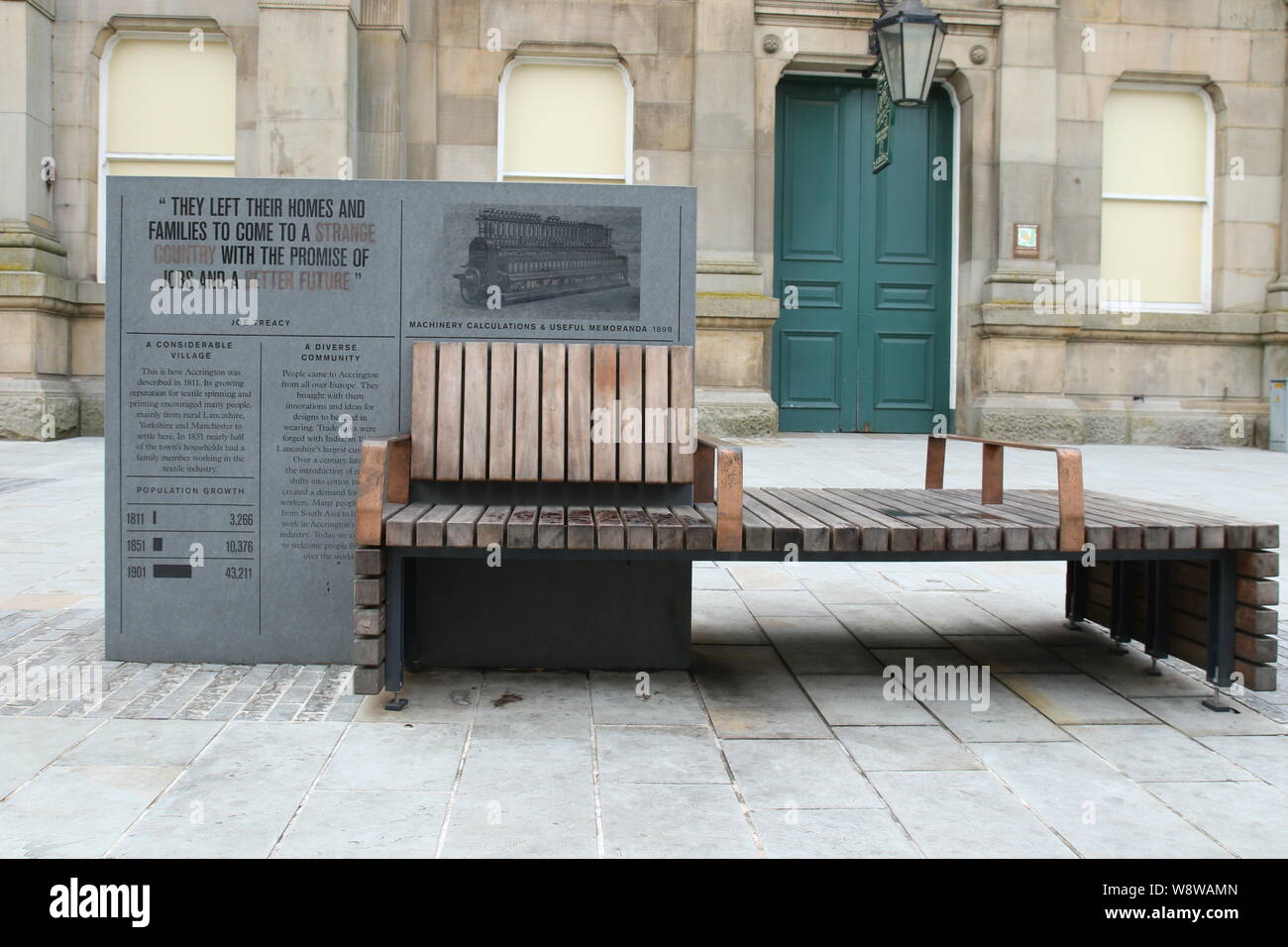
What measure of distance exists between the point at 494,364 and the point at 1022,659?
251cm

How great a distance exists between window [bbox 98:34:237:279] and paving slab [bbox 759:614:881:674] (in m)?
12.0

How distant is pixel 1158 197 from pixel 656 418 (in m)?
14.1

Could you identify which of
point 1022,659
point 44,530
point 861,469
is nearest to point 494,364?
point 1022,659

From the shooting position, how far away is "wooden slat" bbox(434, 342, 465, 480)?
453 cm

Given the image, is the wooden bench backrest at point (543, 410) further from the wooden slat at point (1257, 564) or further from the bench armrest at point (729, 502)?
the wooden slat at point (1257, 564)

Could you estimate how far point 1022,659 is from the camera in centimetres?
501

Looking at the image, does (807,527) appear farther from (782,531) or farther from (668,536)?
(668,536)

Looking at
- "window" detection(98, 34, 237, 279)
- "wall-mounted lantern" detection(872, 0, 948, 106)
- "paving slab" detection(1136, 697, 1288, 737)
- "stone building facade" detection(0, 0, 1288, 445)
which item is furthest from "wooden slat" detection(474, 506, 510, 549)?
"window" detection(98, 34, 237, 279)

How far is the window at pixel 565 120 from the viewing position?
15.4 m

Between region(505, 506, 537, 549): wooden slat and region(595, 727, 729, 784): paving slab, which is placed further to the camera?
region(505, 506, 537, 549): wooden slat

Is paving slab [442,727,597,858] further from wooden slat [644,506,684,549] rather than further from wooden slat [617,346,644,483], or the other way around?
wooden slat [617,346,644,483]

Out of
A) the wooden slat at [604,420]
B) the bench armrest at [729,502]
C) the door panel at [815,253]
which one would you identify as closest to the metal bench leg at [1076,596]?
the bench armrest at [729,502]

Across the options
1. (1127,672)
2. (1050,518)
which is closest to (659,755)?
(1050,518)
